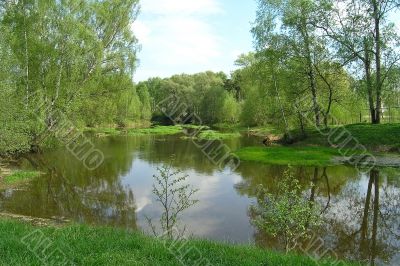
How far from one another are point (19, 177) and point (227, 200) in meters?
13.7

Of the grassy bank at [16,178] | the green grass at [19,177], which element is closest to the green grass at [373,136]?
the green grass at [19,177]

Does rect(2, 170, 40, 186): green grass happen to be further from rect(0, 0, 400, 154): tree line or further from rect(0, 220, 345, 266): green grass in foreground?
rect(0, 220, 345, 266): green grass in foreground


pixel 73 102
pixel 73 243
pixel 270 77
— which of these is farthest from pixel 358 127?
pixel 73 243

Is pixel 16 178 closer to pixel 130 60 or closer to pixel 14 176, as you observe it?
pixel 14 176

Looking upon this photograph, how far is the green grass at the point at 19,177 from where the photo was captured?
2303cm

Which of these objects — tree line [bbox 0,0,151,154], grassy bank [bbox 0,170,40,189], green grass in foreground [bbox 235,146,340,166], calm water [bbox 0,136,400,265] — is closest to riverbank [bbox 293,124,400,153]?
green grass in foreground [bbox 235,146,340,166]

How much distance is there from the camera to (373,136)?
35781mm

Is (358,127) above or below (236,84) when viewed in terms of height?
below

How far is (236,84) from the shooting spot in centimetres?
10919

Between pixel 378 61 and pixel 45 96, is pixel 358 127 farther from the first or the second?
pixel 45 96

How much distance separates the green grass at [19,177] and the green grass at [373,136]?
2751cm

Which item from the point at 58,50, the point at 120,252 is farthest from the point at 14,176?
the point at 120,252

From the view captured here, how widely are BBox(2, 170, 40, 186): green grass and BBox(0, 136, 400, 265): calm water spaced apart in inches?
28.7

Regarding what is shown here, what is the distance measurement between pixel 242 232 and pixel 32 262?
849cm
